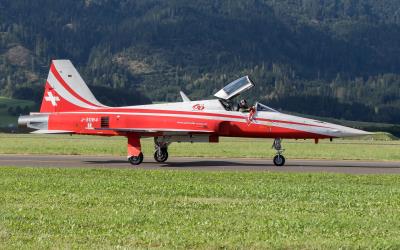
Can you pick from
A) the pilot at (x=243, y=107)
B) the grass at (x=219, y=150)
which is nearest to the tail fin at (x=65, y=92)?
the pilot at (x=243, y=107)

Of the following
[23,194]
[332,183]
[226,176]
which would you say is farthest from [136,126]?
[23,194]

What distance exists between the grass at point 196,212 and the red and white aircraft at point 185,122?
785 cm

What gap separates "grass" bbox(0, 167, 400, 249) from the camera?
1276cm

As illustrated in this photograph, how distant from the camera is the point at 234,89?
33.0m

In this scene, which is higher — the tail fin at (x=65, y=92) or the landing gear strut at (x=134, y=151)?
the tail fin at (x=65, y=92)

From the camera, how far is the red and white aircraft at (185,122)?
3219 centimetres

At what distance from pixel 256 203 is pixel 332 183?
6.29 meters

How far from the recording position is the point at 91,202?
17.2m

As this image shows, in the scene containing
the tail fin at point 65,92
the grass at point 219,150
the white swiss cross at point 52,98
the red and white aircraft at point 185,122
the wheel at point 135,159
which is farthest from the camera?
the grass at point 219,150

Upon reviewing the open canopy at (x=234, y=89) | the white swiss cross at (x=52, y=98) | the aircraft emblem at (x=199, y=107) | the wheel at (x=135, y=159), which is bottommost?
the wheel at (x=135, y=159)

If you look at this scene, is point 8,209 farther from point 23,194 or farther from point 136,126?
point 136,126

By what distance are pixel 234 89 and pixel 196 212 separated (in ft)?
57.2

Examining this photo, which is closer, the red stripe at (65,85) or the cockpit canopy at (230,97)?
the cockpit canopy at (230,97)

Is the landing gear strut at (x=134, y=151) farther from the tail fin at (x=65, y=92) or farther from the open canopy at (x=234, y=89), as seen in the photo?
the open canopy at (x=234, y=89)
